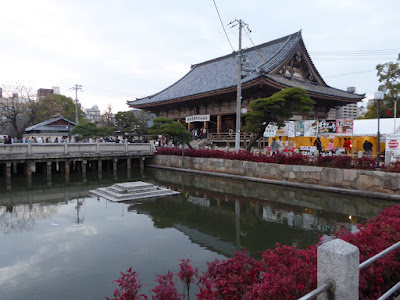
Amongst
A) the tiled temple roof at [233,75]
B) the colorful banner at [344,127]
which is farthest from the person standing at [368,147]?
the tiled temple roof at [233,75]

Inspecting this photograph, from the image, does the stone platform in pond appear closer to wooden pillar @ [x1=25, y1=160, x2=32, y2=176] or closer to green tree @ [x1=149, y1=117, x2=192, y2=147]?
green tree @ [x1=149, y1=117, x2=192, y2=147]

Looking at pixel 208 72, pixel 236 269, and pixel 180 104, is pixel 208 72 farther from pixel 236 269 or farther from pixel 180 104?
pixel 236 269

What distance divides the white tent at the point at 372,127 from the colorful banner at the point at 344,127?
0.75 feet

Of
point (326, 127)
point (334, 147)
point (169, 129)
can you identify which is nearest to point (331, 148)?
point (334, 147)

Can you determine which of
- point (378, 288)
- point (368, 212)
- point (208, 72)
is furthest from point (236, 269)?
point (208, 72)

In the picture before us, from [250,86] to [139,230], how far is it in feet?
53.1

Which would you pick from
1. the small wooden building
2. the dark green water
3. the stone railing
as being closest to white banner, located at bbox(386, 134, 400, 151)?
the dark green water

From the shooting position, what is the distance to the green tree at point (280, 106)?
16.6 meters

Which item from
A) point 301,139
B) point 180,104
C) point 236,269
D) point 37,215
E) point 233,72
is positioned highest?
point 233,72

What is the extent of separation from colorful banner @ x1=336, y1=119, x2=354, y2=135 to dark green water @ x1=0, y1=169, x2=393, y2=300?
6.37 meters

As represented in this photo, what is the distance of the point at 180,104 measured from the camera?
31.7 meters

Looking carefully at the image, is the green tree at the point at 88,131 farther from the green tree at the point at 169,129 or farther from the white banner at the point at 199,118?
the green tree at the point at 169,129

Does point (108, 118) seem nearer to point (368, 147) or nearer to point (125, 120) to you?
point (125, 120)

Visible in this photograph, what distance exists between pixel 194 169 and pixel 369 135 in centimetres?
1181
